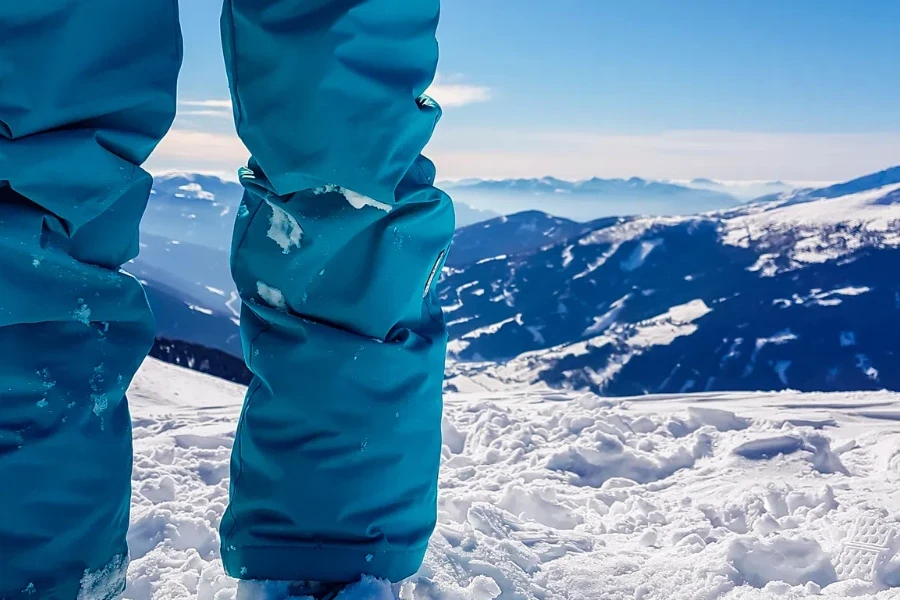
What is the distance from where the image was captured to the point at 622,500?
296 centimetres

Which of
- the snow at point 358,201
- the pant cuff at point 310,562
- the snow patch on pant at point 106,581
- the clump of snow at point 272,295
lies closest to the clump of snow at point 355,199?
the snow at point 358,201

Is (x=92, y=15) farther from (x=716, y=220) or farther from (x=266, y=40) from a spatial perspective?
(x=716, y=220)

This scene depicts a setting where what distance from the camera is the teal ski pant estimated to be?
1.30 metres

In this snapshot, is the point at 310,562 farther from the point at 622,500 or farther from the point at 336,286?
the point at 622,500

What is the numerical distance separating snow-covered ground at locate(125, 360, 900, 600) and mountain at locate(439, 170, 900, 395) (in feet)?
304

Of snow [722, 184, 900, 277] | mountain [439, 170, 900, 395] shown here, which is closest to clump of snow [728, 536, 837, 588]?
mountain [439, 170, 900, 395]

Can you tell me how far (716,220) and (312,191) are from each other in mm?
156039

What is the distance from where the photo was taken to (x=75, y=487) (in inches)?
56.2

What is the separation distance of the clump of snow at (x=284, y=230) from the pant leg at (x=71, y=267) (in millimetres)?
259

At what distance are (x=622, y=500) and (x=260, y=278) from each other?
6.60 feet

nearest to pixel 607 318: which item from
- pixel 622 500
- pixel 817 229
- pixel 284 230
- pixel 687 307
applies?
pixel 687 307

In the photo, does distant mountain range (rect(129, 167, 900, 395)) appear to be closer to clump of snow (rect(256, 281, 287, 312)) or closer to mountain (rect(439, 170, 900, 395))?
mountain (rect(439, 170, 900, 395))

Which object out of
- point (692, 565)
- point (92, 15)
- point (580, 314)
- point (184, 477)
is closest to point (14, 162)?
point (92, 15)

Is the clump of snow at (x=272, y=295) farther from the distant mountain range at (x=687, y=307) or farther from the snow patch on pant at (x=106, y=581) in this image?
the distant mountain range at (x=687, y=307)
